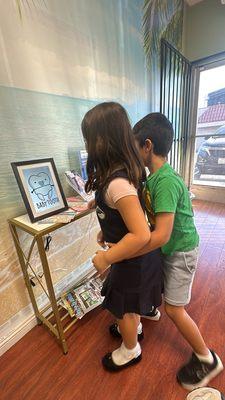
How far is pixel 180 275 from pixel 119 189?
503 mm

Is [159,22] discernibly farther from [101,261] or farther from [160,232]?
[101,261]

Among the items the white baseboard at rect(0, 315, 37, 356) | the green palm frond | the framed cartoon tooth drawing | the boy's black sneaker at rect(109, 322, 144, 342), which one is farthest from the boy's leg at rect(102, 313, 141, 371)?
the green palm frond

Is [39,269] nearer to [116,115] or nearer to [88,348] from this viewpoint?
[88,348]

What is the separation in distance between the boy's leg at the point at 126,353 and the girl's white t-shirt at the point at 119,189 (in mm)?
609

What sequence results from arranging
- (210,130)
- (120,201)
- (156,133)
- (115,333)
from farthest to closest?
(210,130) < (115,333) < (156,133) < (120,201)

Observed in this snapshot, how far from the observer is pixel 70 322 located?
4.22ft

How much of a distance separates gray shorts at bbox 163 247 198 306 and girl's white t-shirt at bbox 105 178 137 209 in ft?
1.30

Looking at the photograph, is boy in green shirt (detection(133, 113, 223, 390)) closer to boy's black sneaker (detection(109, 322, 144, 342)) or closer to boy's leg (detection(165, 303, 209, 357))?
boy's leg (detection(165, 303, 209, 357))

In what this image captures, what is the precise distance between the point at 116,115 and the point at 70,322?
1.26 meters

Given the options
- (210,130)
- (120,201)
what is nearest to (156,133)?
(120,201)

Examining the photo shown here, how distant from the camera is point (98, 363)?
105 cm

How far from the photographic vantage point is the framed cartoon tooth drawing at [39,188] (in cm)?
98

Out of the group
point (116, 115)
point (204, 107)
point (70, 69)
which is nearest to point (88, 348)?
point (116, 115)

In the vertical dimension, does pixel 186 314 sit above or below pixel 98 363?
above
